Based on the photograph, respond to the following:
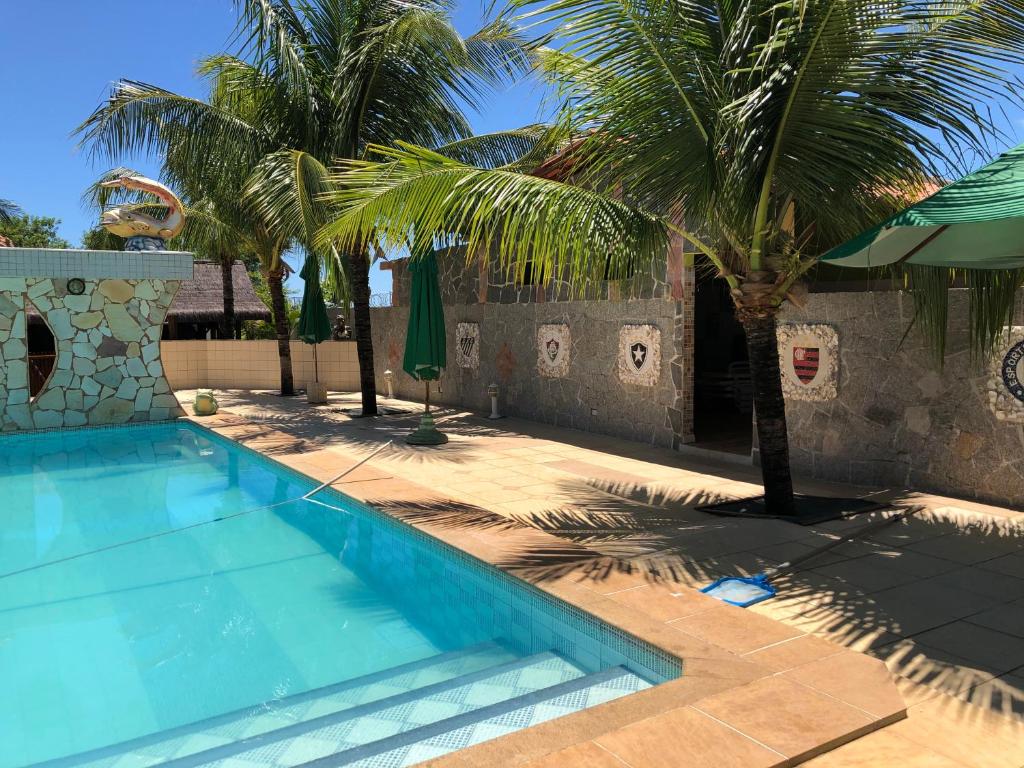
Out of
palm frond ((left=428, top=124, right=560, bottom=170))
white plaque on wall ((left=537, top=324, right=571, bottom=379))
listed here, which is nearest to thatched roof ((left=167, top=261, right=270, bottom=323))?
palm frond ((left=428, top=124, right=560, bottom=170))

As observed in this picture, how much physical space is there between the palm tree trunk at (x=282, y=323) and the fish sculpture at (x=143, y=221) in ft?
9.15

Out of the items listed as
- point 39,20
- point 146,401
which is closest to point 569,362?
point 146,401

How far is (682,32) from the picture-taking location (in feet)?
17.7

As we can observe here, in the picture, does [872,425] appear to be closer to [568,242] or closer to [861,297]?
[861,297]

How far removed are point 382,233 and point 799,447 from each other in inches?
182

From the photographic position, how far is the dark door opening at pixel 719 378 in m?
9.93

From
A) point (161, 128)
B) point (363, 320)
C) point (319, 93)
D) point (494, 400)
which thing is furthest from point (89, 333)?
point (494, 400)

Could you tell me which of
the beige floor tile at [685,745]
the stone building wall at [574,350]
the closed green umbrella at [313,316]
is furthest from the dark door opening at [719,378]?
the closed green umbrella at [313,316]

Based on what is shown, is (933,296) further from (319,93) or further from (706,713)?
(319,93)

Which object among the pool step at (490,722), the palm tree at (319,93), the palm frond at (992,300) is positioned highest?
the palm tree at (319,93)

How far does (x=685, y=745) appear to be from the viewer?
109 inches

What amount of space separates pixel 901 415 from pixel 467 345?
8432mm

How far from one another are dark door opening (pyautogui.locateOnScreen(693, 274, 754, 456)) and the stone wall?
4.35 feet

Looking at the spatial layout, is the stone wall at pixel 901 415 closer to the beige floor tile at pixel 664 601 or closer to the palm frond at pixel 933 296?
the palm frond at pixel 933 296
